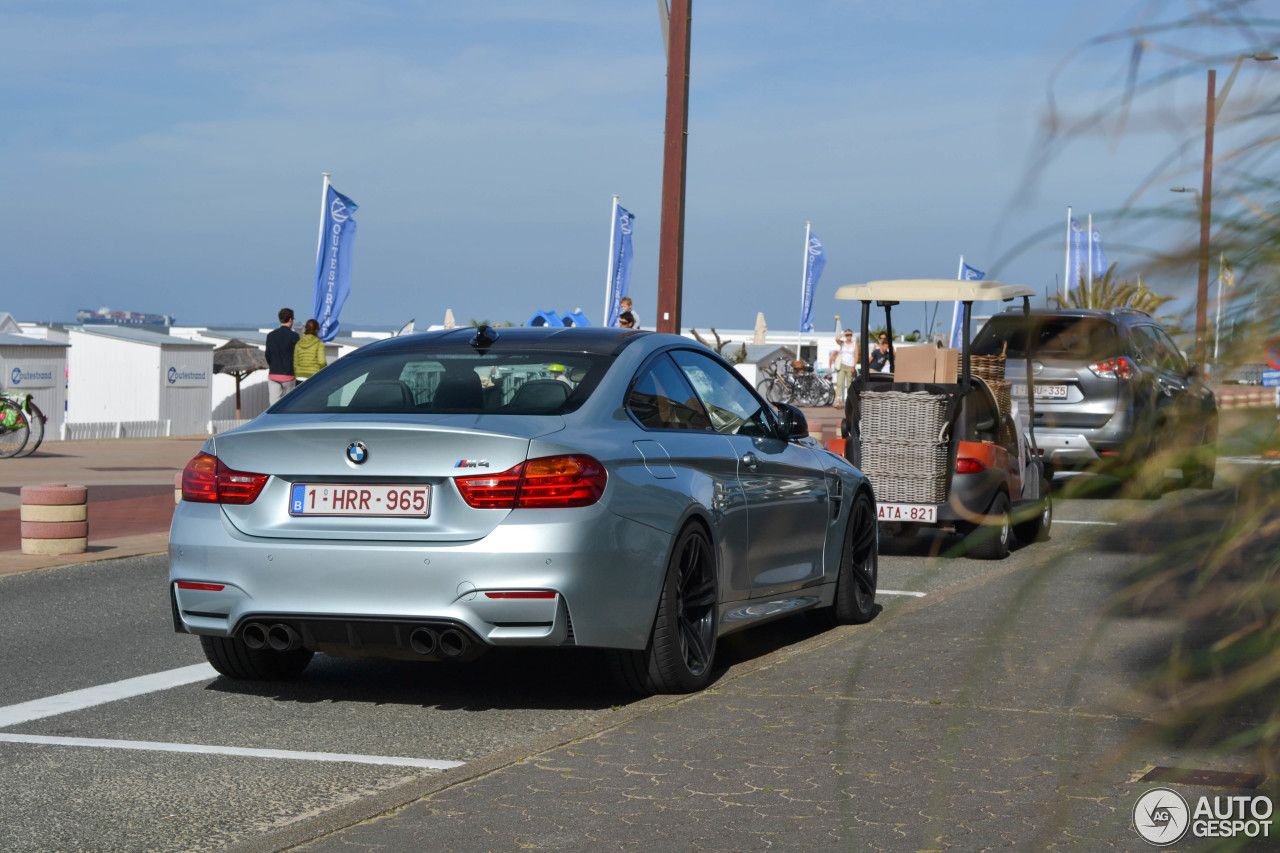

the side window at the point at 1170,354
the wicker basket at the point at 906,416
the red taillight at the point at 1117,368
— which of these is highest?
the side window at the point at 1170,354

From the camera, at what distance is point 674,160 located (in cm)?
1612

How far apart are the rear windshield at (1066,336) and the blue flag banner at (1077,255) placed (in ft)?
0.18

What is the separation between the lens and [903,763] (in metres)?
4.82

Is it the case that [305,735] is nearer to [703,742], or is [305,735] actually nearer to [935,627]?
[703,742]

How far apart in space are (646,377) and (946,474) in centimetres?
502

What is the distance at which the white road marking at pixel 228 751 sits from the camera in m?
5.18

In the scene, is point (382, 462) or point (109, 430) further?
point (109, 430)

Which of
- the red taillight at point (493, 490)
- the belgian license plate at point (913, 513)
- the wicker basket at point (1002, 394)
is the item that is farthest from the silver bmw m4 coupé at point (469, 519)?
the wicker basket at point (1002, 394)

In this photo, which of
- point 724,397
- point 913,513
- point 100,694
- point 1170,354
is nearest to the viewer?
point 1170,354

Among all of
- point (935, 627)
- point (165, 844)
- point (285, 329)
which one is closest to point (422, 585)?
point (165, 844)

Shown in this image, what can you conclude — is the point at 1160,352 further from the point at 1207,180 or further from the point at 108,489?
the point at 108,489

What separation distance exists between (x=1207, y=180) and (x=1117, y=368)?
227 millimetres

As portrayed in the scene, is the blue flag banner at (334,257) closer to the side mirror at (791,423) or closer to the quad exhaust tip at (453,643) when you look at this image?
the side mirror at (791,423)

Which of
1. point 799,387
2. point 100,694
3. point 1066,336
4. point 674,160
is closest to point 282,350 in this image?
Answer: point 674,160
